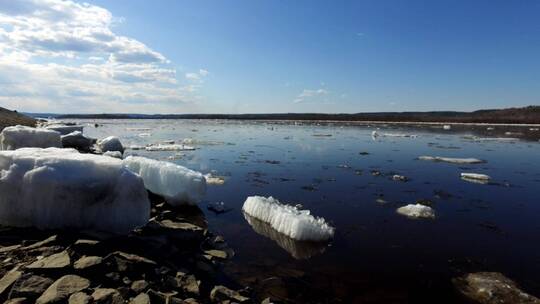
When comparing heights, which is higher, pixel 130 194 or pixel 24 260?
pixel 130 194

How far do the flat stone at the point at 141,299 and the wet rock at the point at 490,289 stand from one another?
4.45 meters

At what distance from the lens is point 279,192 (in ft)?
38.9

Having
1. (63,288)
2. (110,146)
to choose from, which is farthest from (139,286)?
(110,146)

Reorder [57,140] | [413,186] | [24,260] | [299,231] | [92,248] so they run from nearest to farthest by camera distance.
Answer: [24,260] < [92,248] < [299,231] < [413,186] < [57,140]

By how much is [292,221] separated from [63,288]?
440 cm

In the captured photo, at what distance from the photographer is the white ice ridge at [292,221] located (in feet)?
25.0

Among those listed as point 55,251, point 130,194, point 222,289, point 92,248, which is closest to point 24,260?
point 55,251

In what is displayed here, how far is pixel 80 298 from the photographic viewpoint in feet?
14.3

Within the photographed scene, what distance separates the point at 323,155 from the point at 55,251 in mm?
16772

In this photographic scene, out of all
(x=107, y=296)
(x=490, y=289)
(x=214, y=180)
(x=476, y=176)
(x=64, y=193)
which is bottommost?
(x=490, y=289)

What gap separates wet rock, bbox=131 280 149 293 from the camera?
15.9ft

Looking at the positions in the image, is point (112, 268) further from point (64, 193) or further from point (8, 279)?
point (64, 193)

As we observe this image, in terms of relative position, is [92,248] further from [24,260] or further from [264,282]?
[264,282]

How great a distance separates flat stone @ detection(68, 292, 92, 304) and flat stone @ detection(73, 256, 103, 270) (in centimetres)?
68
